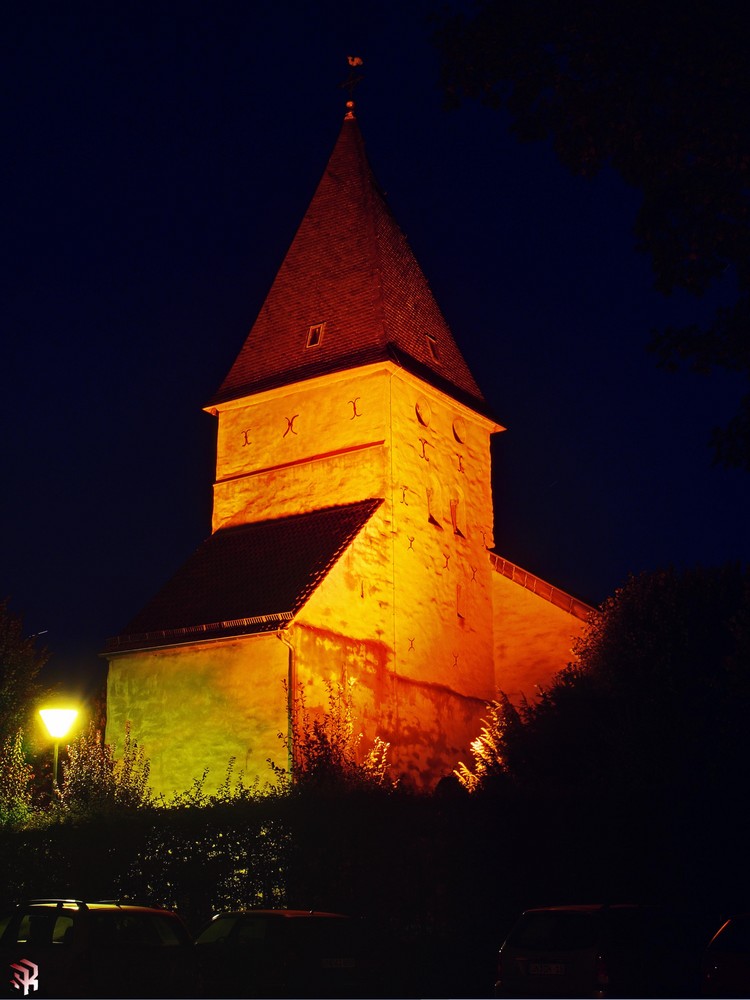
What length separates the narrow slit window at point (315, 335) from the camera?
115 feet

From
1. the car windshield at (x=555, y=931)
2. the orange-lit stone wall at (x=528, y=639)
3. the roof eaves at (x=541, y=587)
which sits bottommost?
the car windshield at (x=555, y=931)

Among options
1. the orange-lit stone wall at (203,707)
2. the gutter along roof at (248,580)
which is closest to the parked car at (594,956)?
the orange-lit stone wall at (203,707)

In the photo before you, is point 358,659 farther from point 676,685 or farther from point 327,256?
point 327,256

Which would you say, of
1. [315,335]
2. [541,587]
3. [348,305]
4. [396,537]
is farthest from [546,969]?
[348,305]

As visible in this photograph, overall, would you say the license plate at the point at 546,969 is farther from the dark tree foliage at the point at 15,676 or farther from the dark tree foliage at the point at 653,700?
the dark tree foliage at the point at 15,676

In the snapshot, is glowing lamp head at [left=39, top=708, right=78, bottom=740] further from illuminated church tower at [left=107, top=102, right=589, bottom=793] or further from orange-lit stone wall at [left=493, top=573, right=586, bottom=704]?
orange-lit stone wall at [left=493, top=573, right=586, bottom=704]

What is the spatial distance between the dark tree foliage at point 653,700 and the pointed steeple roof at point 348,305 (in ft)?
32.0

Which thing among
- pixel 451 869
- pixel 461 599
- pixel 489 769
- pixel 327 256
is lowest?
pixel 451 869

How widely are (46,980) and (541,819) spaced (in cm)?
970

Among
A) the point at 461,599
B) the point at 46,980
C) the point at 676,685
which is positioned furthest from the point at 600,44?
the point at 461,599

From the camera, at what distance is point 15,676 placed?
37188 mm

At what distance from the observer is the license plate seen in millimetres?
13414

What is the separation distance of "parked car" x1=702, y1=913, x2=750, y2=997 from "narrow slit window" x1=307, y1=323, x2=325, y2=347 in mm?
24433

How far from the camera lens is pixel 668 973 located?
46.7ft
